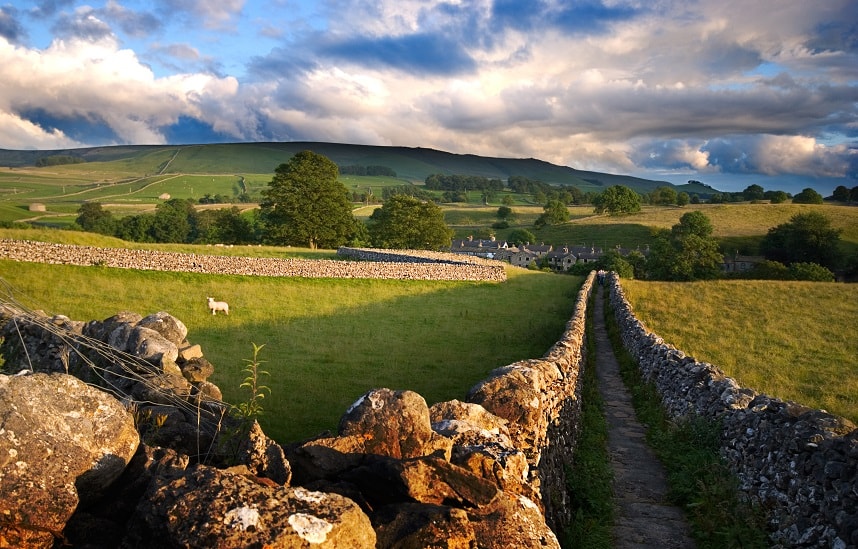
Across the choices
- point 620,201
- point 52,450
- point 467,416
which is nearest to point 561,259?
point 620,201

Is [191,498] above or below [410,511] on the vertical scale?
above

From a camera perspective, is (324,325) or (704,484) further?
(324,325)

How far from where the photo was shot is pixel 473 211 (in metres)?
196

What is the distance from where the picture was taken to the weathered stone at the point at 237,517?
10.9 feet

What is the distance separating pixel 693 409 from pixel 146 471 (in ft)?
33.9

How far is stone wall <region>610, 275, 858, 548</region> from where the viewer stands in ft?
21.1

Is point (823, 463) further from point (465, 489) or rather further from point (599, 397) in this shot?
point (599, 397)

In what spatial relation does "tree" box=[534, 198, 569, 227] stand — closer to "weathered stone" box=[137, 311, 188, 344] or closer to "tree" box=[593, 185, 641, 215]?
"tree" box=[593, 185, 641, 215]

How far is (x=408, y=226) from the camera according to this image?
3211 inches

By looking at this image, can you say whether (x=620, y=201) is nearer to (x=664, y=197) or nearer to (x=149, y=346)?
(x=664, y=197)

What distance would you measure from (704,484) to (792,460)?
178 centimetres

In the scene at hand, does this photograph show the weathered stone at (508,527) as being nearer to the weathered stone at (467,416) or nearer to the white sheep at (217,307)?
the weathered stone at (467,416)

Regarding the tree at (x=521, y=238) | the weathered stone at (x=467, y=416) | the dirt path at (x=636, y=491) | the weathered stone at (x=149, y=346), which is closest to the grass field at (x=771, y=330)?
the dirt path at (x=636, y=491)

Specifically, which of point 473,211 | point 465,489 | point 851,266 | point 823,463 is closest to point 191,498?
point 465,489
